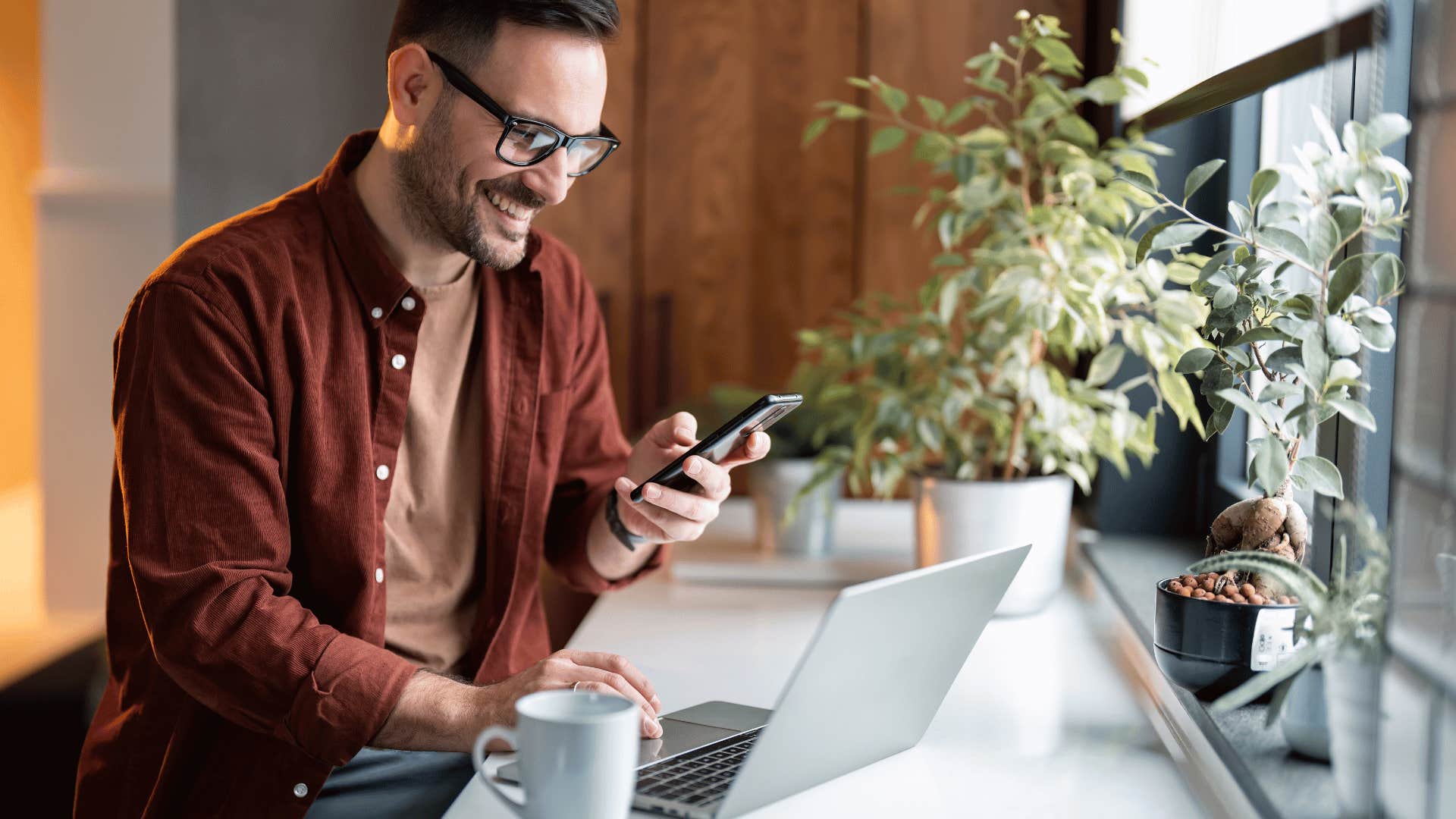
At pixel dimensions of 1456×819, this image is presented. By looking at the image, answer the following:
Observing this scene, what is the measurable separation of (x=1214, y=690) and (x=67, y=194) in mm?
2064

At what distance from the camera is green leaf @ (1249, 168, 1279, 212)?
38.4 inches

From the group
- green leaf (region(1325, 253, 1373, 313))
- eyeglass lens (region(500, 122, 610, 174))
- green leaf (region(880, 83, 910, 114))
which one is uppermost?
green leaf (region(880, 83, 910, 114))

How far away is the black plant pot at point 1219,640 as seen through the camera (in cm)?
96

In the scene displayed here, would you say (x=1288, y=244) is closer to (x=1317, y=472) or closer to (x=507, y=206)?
(x=1317, y=472)

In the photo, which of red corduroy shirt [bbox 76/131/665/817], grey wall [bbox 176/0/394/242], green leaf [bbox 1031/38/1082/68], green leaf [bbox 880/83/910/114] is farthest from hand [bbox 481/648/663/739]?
grey wall [bbox 176/0/394/242]

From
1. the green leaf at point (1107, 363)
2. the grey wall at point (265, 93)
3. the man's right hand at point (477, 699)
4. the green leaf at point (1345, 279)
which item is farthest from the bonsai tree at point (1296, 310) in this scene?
the grey wall at point (265, 93)

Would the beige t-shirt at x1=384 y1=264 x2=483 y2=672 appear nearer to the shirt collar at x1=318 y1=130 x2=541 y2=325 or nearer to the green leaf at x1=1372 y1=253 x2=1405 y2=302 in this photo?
the shirt collar at x1=318 y1=130 x2=541 y2=325

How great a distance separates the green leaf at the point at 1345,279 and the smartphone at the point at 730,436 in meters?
→ 0.45

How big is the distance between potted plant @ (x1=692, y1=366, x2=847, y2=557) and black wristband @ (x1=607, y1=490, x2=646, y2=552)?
1.25 ft

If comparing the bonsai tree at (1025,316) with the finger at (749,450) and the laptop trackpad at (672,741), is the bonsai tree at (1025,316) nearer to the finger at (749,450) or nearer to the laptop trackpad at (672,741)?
the finger at (749,450)

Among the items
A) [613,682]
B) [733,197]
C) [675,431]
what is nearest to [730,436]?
[675,431]

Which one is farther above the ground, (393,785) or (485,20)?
(485,20)

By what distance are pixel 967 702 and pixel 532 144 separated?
28.6 inches

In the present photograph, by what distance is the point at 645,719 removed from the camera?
3.14 feet
